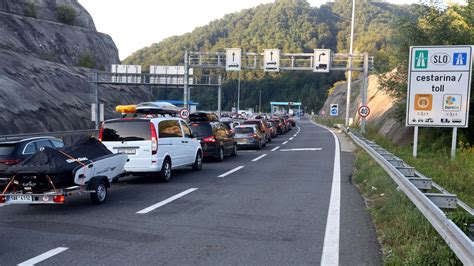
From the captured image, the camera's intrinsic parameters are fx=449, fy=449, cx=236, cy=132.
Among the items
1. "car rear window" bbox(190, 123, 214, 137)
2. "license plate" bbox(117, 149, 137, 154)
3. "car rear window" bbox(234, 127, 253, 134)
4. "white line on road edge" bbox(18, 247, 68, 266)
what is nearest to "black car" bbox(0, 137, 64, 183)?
"license plate" bbox(117, 149, 137, 154)

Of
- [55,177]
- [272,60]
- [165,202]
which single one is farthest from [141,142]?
[272,60]

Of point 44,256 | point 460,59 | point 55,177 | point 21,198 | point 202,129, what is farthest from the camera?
point 202,129

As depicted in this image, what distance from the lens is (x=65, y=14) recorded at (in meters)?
64.3

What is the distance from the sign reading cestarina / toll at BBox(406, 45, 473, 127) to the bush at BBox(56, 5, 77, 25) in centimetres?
6060

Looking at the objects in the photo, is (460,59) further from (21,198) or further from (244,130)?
(244,130)

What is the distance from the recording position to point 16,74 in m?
37.9

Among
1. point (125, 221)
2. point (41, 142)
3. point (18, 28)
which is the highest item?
point (18, 28)

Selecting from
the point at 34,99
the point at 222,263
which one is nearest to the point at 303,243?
the point at 222,263

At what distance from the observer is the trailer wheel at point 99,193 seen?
908 cm

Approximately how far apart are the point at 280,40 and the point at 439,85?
355ft

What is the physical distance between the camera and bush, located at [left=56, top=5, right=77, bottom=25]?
64.1 m

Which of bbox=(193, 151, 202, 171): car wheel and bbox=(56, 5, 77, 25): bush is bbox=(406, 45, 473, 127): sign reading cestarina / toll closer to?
bbox=(193, 151, 202, 171): car wheel

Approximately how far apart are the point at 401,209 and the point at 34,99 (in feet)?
113

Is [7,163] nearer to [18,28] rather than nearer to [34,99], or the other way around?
[34,99]
